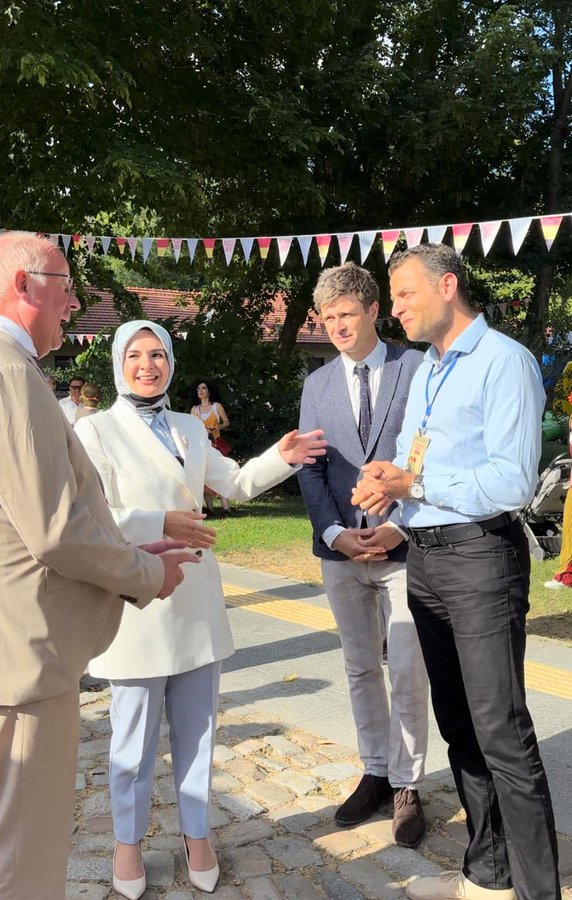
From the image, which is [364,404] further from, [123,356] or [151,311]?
[151,311]

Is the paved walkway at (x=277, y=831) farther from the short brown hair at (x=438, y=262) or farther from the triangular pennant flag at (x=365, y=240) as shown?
the triangular pennant flag at (x=365, y=240)

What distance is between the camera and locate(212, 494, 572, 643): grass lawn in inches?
279

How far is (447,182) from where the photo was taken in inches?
709

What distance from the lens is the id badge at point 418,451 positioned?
290 cm

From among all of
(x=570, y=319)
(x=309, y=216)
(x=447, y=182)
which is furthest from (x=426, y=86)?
(x=570, y=319)

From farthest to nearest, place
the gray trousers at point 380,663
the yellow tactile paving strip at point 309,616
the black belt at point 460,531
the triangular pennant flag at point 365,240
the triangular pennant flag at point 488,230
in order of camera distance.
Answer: the triangular pennant flag at point 365,240 → the triangular pennant flag at point 488,230 → the yellow tactile paving strip at point 309,616 → the gray trousers at point 380,663 → the black belt at point 460,531

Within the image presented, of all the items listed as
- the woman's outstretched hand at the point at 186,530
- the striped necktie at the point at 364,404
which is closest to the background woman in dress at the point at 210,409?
the striped necktie at the point at 364,404

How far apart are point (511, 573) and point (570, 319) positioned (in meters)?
28.6

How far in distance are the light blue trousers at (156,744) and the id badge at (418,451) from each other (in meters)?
1.08

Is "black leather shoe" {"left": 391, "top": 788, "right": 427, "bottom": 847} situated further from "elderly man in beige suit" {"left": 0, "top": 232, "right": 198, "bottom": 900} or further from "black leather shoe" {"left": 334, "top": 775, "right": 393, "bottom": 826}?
"elderly man in beige suit" {"left": 0, "top": 232, "right": 198, "bottom": 900}

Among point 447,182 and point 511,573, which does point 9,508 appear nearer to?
point 511,573

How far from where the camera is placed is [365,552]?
3.54 meters

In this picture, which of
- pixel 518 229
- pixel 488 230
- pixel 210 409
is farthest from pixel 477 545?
pixel 210 409

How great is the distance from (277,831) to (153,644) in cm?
106
